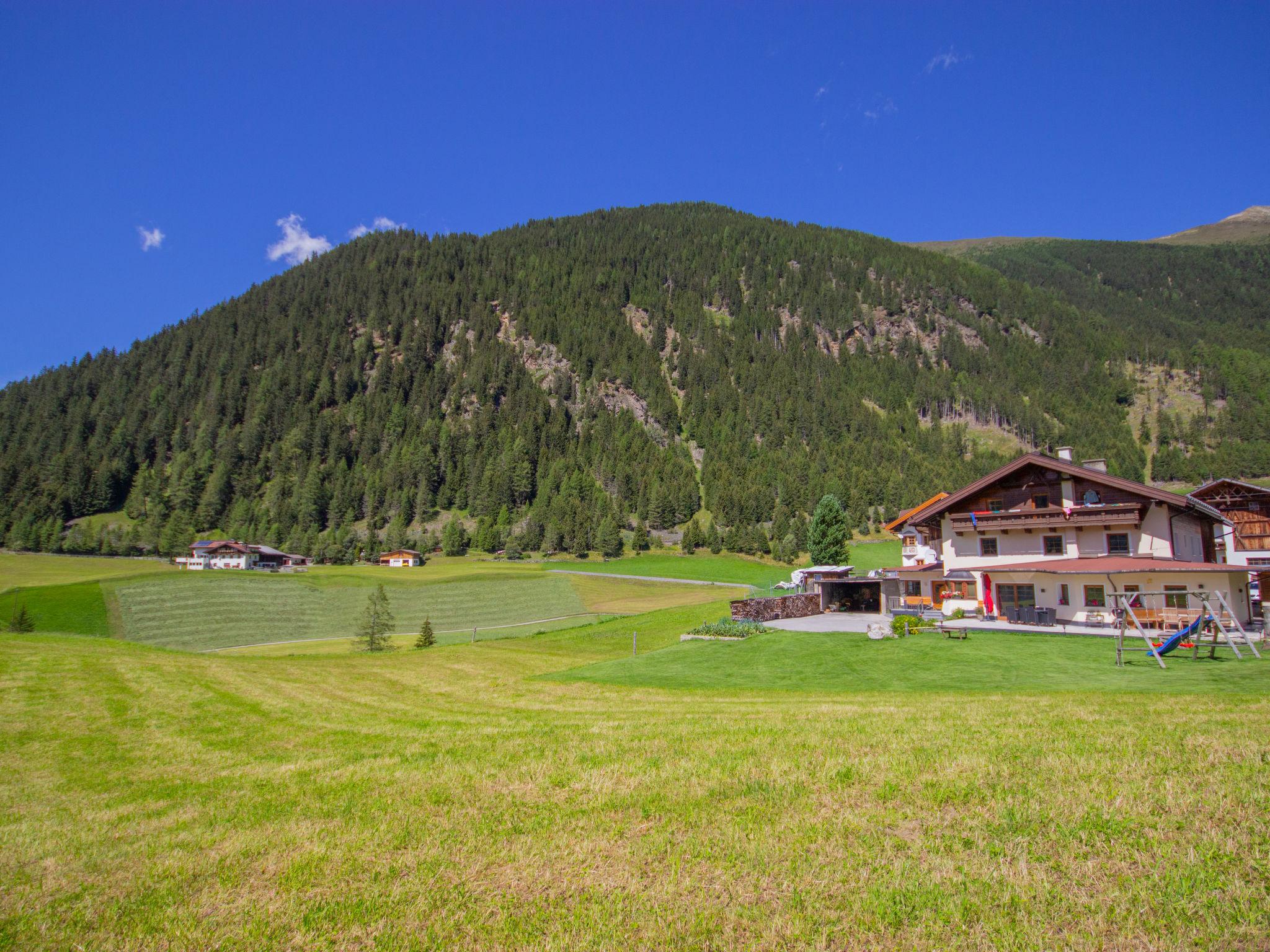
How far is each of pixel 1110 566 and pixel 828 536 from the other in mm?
55768

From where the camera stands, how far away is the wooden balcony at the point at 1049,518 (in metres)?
36.6

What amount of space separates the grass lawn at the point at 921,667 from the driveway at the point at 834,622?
400 cm

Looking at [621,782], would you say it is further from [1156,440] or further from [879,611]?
[1156,440]

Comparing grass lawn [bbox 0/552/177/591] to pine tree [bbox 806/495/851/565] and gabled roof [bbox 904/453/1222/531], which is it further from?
pine tree [bbox 806/495/851/565]

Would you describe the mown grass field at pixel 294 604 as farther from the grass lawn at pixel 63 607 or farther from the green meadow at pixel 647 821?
the green meadow at pixel 647 821

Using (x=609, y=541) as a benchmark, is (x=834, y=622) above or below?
below

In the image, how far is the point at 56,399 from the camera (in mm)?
198250

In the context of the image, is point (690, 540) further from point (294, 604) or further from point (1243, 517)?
point (1243, 517)

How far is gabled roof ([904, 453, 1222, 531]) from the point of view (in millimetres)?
35375

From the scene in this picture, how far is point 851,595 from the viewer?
4988 centimetres

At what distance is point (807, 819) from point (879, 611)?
43.5 metres

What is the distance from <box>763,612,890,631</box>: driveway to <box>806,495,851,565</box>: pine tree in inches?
1715

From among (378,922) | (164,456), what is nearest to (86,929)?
(378,922)

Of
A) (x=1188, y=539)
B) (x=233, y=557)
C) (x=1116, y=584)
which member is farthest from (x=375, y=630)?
(x=233, y=557)
